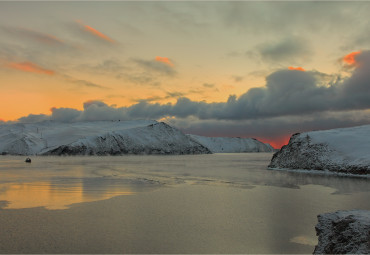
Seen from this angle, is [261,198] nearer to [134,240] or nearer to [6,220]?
[134,240]

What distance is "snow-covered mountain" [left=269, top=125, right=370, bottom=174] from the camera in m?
23.4

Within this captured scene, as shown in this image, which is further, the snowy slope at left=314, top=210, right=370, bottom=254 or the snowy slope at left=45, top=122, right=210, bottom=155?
the snowy slope at left=45, top=122, right=210, bottom=155

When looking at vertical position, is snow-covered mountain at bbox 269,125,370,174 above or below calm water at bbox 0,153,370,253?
above

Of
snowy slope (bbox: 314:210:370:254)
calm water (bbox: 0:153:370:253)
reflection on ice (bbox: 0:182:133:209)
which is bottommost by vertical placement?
reflection on ice (bbox: 0:182:133:209)

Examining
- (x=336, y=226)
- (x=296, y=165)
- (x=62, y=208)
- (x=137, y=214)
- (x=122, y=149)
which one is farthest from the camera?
(x=122, y=149)

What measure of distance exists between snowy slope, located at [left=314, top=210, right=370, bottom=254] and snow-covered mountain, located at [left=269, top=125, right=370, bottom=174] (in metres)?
18.7

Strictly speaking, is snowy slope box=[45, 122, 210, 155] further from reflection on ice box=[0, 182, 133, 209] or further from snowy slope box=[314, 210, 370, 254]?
snowy slope box=[314, 210, 370, 254]

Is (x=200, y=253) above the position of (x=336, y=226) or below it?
below

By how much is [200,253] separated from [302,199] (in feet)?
26.1

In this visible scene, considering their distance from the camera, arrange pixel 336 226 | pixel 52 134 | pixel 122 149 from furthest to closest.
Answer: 1. pixel 52 134
2. pixel 122 149
3. pixel 336 226

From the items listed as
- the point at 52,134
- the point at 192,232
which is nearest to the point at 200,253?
the point at 192,232

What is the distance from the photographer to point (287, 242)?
6922 mm

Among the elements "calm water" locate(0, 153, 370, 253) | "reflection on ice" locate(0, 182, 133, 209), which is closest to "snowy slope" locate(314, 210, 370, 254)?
"calm water" locate(0, 153, 370, 253)

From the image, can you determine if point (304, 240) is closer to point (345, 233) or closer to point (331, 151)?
point (345, 233)
